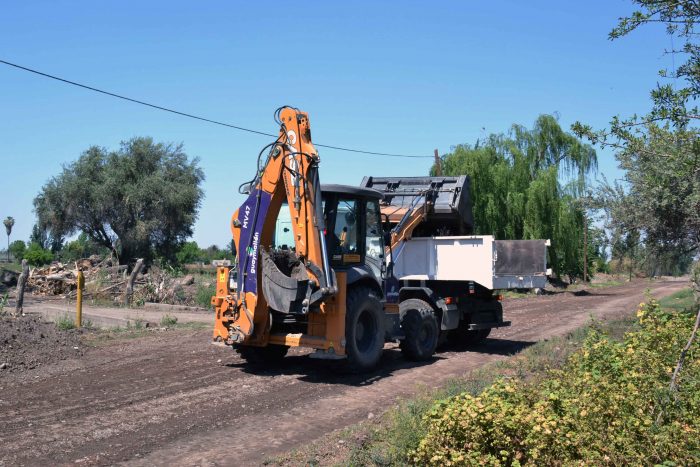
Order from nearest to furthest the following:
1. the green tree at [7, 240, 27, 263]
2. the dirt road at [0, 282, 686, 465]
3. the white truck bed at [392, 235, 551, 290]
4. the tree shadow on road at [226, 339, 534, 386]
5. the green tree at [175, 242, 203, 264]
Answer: the dirt road at [0, 282, 686, 465] < the tree shadow on road at [226, 339, 534, 386] < the white truck bed at [392, 235, 551, 290] < the green tree at [7, 240, 27, 263] < the green tree at [175, 242, 203, 264]

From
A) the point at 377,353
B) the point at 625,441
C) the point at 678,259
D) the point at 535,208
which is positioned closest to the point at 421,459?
the point at 625,441

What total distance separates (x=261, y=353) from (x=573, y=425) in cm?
684

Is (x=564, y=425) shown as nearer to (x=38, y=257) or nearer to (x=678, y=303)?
(x=678, y=303)

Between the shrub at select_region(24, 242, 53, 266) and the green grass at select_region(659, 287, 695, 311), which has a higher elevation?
the shrub at select_region(24, 242, 53, 266)

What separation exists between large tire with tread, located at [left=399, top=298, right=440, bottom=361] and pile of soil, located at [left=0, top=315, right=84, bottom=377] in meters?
5.85

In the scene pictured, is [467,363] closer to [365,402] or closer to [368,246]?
[368,246]

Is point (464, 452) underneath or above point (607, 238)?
underneath

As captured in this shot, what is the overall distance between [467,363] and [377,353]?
2254mm

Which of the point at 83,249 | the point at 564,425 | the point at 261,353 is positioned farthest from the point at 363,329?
the point at 83,249

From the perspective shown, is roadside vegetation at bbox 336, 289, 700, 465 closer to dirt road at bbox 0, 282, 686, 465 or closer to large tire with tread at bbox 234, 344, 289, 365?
dirt road at bbox 0, 282, 686, 465

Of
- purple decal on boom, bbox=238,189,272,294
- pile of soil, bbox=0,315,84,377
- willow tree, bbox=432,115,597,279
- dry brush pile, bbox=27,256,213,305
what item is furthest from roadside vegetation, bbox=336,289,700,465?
willow tree, bbox=432,115,597,279

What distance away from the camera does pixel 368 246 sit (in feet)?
39.3

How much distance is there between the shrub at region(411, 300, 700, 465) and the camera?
5152 millimetres

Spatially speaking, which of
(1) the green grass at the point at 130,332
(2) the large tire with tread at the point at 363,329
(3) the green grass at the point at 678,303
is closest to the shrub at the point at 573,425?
(2) the large tire with tread at the point at 363,329
